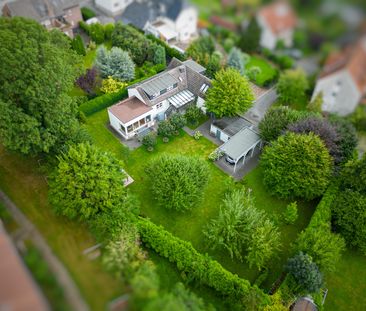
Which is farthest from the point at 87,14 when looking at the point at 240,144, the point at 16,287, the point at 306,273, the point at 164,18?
the point at 16,287

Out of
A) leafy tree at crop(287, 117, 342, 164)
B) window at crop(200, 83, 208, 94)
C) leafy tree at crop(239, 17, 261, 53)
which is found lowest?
leafy tree at crop(287, 117, 342, 164)

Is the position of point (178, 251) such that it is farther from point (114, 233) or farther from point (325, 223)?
point (325, 223)

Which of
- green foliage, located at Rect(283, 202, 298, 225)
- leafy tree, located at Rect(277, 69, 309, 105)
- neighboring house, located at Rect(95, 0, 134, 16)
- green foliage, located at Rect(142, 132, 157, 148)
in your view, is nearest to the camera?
green foliage, located at Rect(283, 202, 298, 225)

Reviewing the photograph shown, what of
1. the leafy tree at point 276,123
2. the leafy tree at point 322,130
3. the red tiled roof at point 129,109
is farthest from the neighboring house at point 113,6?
the leafy tree at point 322,130

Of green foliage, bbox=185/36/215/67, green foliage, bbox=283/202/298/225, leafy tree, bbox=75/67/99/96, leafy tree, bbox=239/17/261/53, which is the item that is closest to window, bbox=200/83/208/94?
green foliage, bbox=185/36/215/67

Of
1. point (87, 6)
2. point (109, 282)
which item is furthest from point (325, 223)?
point (87, 6)

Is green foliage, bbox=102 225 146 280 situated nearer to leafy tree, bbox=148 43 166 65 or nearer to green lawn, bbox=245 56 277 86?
leafy tree, bbox=148 43 166 65
